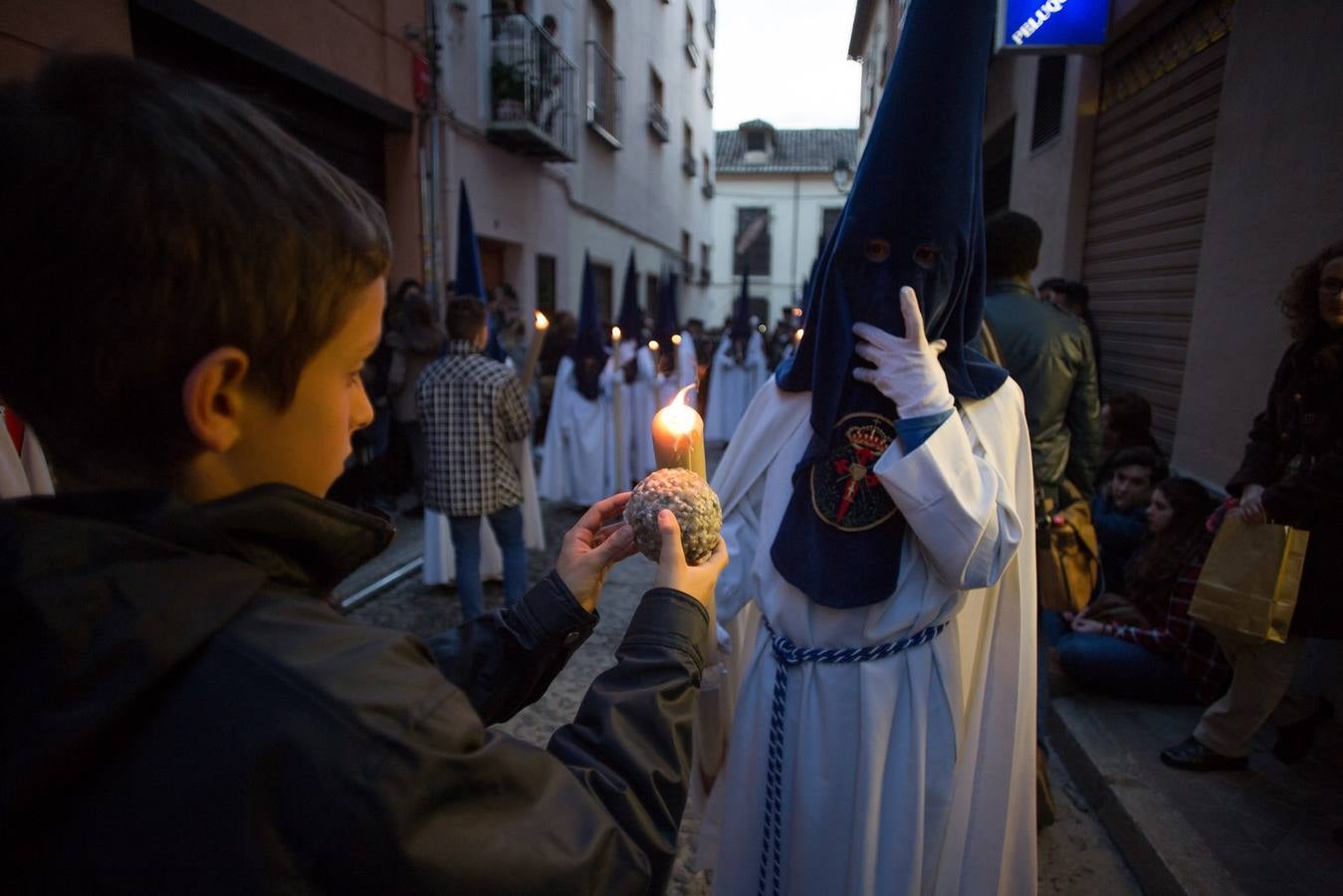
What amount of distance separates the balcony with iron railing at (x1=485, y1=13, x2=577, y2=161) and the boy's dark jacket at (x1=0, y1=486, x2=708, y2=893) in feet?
31.4

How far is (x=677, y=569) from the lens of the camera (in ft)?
3.67

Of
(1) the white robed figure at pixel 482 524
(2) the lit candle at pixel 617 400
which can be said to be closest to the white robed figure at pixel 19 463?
(1) the white robed figure at pixel 482 524

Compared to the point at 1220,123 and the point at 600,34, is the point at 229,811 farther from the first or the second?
the point at 600,34

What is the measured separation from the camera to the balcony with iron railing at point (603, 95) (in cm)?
1305

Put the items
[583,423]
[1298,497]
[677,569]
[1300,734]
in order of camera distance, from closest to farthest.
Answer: [677,569] < [1298,497] < [1300,734] < [583,423]

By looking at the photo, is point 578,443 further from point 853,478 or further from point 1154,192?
Answer: point 853,478

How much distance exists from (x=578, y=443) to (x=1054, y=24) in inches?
202

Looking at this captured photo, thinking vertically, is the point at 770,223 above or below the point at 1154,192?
above

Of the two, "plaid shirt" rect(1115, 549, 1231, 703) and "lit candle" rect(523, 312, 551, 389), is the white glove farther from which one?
"lit candle" rect(523, 312, 551, 389)

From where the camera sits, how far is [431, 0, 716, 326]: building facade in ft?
29.0

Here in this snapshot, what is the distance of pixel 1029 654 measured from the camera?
1.90 meters

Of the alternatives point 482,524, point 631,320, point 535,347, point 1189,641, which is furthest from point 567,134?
point 1189,641

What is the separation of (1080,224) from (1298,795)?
187 inches

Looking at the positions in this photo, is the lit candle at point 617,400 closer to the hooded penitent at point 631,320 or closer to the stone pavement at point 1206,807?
the hooded penitent at point 631,320
